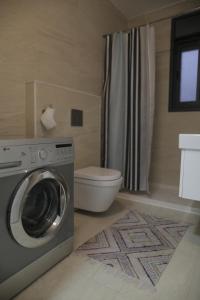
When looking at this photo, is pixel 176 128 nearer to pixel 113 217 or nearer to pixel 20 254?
pixel 113 217

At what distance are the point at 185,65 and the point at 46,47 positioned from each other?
1657 millimetres

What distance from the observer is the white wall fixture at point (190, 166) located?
106cm

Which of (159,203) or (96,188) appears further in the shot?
(159,203)

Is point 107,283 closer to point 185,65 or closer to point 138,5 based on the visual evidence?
point 185,65

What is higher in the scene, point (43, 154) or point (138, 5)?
point (138, 5)

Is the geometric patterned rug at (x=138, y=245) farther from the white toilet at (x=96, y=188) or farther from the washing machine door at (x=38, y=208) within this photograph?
the washing machine door at (x=38, y=208)

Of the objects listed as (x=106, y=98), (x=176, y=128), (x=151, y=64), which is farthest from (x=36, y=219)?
(x=176, y=128)

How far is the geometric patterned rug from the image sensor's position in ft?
4.02

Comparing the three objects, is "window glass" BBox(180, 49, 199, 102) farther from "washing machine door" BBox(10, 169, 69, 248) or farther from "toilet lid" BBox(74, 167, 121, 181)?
"washing machine door" BBox(10, 169, 69, 248)

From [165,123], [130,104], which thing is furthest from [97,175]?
[165,123]

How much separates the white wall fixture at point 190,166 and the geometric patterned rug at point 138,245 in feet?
1.63

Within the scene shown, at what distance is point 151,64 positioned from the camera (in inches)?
85.8

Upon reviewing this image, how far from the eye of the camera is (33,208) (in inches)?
45.5

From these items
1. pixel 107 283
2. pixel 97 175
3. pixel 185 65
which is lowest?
pixel 107 283
